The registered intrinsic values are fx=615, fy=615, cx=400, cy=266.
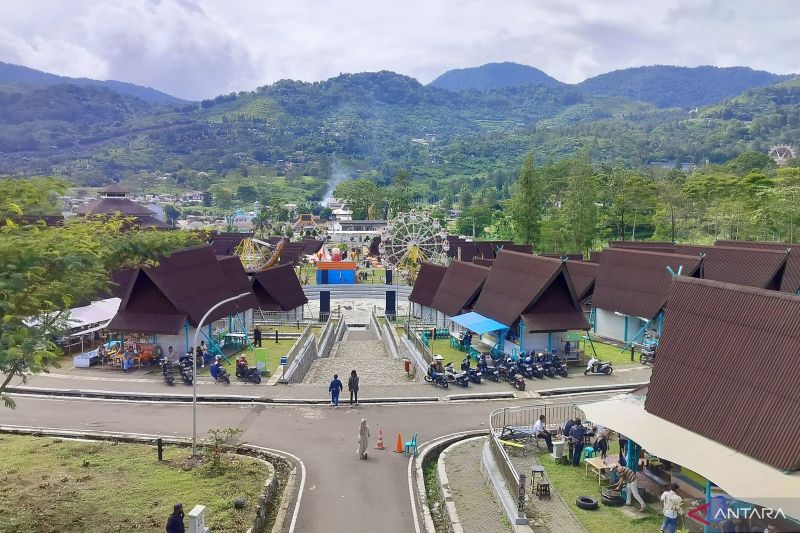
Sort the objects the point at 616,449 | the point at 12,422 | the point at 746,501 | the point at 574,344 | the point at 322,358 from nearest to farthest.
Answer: the point at 746,501 → the point at 616,449 → the point at 12,422 → the point at 574,344 → the point at 322,358

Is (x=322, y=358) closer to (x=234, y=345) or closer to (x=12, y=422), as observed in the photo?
(x=234, y=345)

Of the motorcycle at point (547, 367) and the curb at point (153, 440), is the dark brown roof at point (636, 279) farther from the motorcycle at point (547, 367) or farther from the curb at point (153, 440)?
the curb at point (153, 440)

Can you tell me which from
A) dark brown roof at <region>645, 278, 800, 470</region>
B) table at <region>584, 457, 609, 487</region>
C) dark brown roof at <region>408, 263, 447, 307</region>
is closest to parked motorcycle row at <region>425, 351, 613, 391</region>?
table at <region>584, 457, 609, 487</region>

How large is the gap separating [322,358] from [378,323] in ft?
37.4

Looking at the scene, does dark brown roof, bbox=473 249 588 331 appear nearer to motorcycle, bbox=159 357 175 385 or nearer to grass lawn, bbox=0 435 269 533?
motorcycle, bbox=159 357 175 385

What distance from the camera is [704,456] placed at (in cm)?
1248

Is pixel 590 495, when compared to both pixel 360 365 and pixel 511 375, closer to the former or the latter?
pixel 511 375

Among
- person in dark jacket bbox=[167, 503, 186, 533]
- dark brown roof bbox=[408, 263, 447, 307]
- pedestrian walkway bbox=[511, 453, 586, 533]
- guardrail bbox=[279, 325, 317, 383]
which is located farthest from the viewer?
dark brown roof bbox=[408, 263, 447, 307]

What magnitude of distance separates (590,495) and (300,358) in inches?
703

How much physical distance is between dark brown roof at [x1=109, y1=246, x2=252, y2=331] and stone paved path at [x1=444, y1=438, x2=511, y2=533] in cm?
1549

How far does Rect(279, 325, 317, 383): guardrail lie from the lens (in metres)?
27.2

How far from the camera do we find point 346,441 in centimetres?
1914

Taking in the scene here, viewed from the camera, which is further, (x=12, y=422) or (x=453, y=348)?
(x=453, y=348)

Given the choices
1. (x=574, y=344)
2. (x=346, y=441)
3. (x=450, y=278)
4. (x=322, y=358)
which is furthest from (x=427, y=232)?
(x=346, y=441)
